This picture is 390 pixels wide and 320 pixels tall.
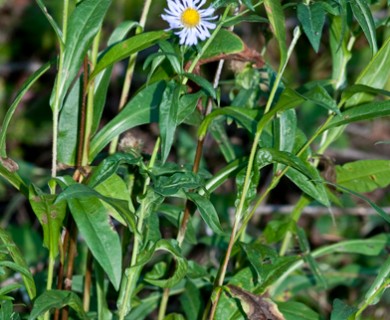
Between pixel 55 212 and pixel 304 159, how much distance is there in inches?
16.0

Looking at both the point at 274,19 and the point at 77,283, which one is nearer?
the point at 274,19

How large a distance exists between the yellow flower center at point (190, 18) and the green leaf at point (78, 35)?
0.42ft

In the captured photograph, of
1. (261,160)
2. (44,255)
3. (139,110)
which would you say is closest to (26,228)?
(44,255)

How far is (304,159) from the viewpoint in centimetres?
130

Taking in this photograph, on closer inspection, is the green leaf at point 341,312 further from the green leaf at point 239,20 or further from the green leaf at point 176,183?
the green leaf at point 239,20

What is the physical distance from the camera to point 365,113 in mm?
1197

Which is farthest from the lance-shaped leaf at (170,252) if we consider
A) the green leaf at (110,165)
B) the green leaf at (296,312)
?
the green leaf at (296,312)

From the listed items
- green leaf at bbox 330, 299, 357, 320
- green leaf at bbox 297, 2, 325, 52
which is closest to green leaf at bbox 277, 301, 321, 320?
green leaf at bbox 330, 299, 357, 320

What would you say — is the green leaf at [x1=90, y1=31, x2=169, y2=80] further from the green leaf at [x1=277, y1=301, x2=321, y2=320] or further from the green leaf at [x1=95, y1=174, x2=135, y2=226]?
the green leaf at [x1=277, y1=301, x2=321, y2=320]

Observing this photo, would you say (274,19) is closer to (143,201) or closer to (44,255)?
(143,201)

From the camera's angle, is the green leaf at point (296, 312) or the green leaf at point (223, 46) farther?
the green leaf at point (296, 312)

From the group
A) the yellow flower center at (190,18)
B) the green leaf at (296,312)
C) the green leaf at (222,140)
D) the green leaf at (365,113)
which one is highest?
the yellow flower center at (190,18)

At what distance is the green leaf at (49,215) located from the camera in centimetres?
120

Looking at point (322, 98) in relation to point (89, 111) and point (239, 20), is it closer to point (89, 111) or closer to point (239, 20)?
point (239, 20)
